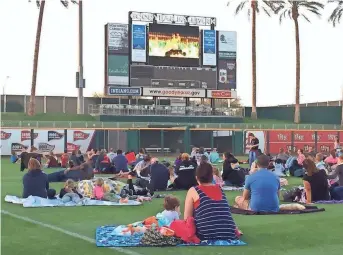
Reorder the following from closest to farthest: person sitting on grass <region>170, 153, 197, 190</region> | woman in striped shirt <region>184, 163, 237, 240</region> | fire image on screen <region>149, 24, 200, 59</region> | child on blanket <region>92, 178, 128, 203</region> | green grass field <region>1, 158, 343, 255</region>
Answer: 1. green grass field <region>1, 158, 343, 255</region>
2. woman in striped shirt <region>184, 163, 237, 240</region>
3. child on blanket <region>92, 178, 128, 203</region>
4. person sitting on grass <region>170, 153, 197, 190</region>
5. fire image on screen <region>149, 24, 200, 59</region>

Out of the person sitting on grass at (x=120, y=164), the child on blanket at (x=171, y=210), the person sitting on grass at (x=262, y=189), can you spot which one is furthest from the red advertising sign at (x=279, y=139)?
the child on blanket at (x=171, y=210)

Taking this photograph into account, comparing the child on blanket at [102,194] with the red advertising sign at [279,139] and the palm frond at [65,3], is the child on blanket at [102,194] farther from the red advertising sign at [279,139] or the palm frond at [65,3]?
the palm frond at [65,3]

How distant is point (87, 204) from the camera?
46.8 feet

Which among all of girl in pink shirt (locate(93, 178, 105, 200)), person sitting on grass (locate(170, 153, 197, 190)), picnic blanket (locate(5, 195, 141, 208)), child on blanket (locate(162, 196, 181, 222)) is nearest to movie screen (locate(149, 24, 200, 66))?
person sitting on grass (locate(170, 153, 197, 190))

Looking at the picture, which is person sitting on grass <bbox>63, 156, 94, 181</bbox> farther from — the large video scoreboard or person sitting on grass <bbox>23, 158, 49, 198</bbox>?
the large video scoreboard

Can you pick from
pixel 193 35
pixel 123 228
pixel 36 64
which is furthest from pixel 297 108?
pixel 123 228

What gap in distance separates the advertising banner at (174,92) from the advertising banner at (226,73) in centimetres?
204

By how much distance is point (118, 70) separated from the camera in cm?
5547

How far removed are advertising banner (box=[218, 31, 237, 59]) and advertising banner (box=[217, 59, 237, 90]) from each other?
1.62ft

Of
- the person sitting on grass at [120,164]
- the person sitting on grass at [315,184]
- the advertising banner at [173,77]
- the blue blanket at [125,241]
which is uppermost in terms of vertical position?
the advertising banner at [173,77]

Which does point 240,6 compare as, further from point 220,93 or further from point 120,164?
point 120,164

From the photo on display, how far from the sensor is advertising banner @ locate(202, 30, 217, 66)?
57.7m

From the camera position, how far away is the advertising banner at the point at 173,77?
56156mm

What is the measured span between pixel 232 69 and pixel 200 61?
3597 mm
